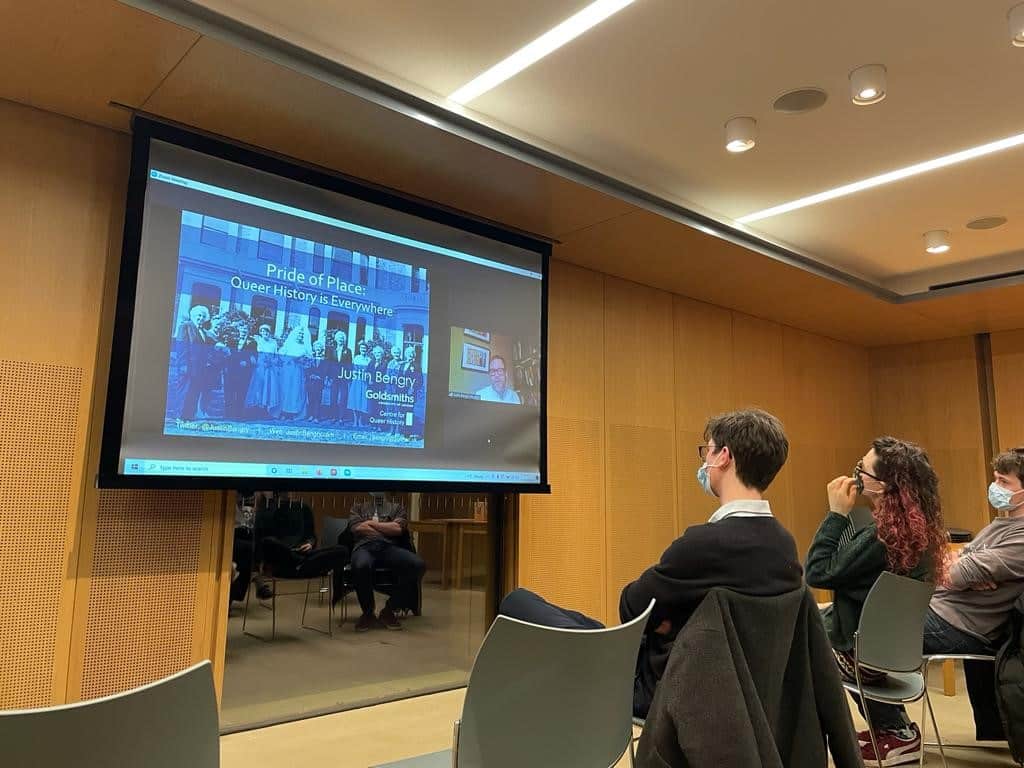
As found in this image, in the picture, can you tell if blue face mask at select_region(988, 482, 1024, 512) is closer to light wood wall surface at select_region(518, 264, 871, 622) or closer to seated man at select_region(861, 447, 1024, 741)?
seated man at select_region(861, 447, 1024, 741)

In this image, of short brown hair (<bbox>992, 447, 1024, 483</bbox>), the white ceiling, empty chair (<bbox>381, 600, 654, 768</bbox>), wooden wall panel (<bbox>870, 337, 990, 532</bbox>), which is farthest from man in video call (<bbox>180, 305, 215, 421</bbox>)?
wooden wall panel (<bbox>870, 337, 990, 532</bbox>)

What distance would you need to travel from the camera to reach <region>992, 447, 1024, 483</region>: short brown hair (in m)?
3.10

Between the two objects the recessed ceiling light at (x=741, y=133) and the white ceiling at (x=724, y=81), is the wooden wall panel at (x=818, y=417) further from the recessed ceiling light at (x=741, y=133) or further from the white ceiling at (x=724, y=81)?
the recessed ceiling light at (x=741, y=133)

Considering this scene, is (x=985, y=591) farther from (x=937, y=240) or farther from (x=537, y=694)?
(x=937, y=240)

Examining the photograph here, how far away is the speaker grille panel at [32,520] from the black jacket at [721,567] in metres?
2.30

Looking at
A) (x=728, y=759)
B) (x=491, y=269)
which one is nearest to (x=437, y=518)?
(x=491, y=269)

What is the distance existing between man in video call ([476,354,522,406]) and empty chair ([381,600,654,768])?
2334 mm

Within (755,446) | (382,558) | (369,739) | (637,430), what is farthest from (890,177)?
(369,739)

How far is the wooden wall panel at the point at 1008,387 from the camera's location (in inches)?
247

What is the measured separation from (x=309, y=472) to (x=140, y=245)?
1.13 m

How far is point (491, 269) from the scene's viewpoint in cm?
396

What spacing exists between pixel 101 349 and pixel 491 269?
188cm

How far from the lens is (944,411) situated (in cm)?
671

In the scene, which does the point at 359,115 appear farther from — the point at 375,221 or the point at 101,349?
the point at 101,349
